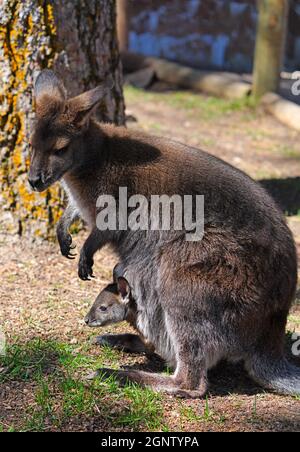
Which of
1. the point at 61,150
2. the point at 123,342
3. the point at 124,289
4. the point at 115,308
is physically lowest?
the point at 123,342

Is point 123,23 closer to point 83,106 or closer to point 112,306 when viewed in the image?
point 83,106

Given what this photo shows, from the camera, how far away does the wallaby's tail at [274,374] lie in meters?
4.16

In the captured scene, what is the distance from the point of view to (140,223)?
14.3 ft

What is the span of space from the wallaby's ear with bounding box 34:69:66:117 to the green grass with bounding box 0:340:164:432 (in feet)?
4.37

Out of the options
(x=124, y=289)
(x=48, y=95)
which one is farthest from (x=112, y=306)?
(x=48, y=95)

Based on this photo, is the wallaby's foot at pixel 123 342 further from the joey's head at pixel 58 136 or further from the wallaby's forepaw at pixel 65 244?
the joey's head at pixel 58 136

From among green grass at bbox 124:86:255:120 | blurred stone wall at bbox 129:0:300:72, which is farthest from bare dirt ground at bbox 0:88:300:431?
blurred stone wall at bbox 129:0:300:72

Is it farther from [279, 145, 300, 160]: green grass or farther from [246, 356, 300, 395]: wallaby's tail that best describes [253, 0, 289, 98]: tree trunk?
[246, 356, 300, 395]: wallaby's tail

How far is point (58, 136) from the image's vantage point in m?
4.32

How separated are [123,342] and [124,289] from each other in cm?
44

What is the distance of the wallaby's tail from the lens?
13.6 ft

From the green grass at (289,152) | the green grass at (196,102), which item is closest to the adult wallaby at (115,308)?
the green grass at (289,152)

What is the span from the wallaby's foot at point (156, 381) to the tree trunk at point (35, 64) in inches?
73.6

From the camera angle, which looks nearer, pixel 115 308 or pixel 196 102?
pixel 115 308
